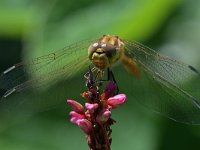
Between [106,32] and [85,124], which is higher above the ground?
[106,32]

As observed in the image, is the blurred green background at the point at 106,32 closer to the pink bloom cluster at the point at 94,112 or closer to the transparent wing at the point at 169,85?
the transparent wing at the point at 169,85

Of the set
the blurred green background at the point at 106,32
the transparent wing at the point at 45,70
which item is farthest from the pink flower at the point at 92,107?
the blurred green background at the point at 106,32

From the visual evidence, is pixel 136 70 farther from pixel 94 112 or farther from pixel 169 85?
pixel 94 112

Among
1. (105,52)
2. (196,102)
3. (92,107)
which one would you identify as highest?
(105,52)

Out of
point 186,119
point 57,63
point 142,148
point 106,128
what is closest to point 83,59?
point 57,63

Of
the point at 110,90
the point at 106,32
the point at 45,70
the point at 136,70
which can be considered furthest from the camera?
the point at 106,32

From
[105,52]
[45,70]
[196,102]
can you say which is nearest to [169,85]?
[196,102]

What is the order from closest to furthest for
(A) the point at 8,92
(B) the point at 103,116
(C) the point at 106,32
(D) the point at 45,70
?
(B) the point at 103,116 → (A) the point at 8,92 → (D) the point at 45,70 → (C) the point at 106,32
